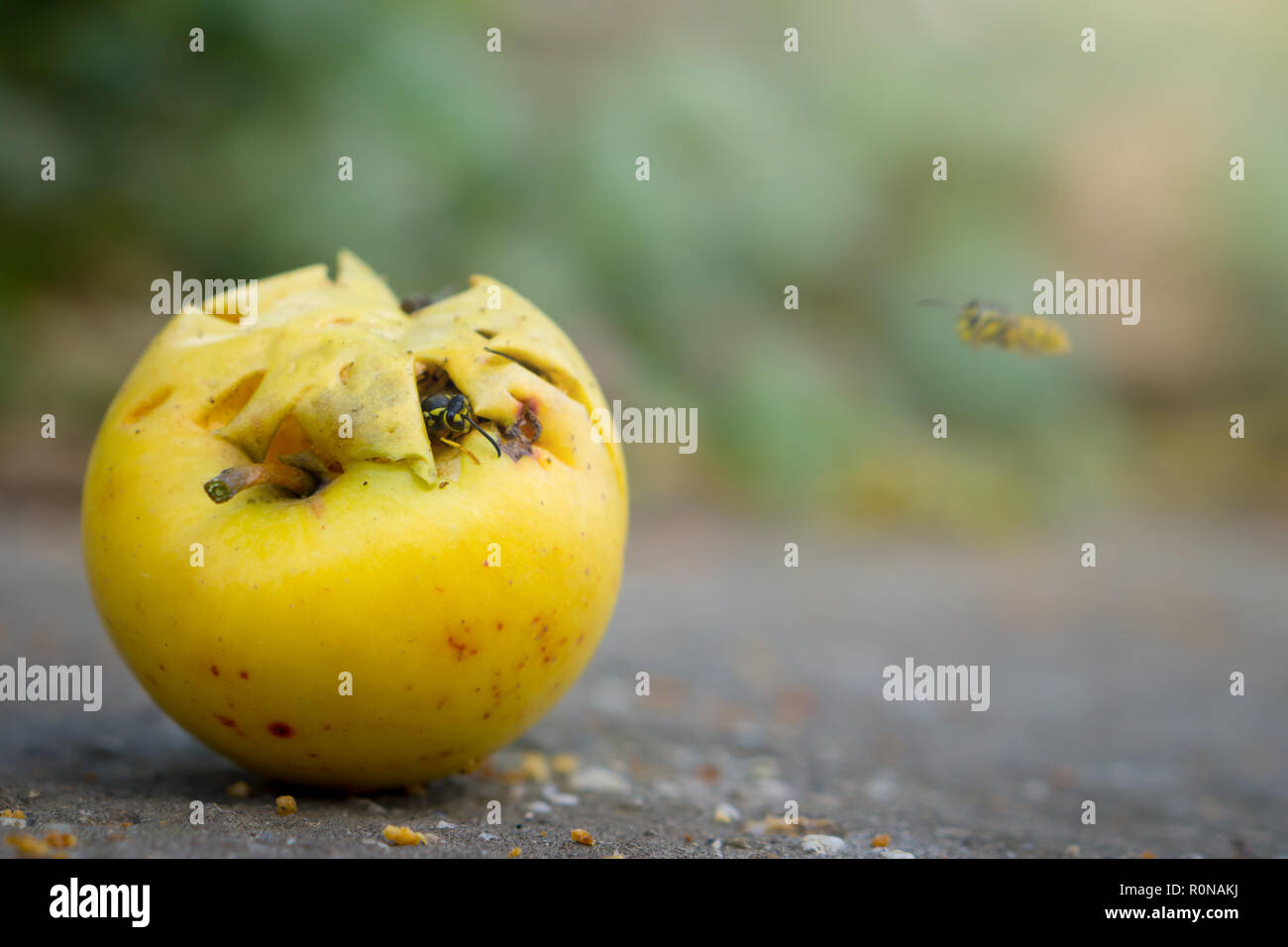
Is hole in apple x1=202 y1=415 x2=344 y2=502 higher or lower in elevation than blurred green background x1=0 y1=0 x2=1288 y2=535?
lower

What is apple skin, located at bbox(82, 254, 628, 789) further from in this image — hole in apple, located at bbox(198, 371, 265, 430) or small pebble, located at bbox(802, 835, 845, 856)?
small pebble, located at bbox(802, 835, 845, 856)

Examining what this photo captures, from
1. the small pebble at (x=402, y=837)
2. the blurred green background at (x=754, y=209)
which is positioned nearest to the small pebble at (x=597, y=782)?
the small pebble at (x=402, y=837)

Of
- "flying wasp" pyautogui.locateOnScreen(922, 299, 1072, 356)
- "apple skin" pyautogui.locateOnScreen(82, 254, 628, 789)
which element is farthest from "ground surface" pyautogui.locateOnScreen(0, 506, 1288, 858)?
"flying wasp" pyautogui.locateOnScreen(922, 299, 1072, 356)

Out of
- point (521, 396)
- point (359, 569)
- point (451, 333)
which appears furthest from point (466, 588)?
point (451, 333)

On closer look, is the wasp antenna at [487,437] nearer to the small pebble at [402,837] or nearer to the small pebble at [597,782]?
the small pebble at [402,837]

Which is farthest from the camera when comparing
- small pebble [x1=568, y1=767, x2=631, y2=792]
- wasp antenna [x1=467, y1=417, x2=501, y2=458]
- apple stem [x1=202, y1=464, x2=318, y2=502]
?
small pebble [x1=568, y1=767, x2=631, y2=792]

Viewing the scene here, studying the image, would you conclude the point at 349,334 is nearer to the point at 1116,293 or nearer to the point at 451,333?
the point at 451,333

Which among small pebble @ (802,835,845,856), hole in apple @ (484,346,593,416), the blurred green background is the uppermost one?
the blurred green background
